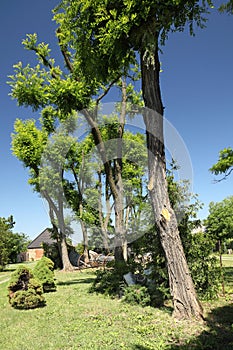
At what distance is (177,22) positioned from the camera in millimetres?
5371

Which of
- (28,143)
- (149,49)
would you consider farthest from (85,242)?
(149,49)

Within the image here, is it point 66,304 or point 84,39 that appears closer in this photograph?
point 84,39

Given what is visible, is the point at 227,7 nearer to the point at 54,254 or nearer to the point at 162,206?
the point at 162,206

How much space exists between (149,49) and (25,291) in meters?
6.75

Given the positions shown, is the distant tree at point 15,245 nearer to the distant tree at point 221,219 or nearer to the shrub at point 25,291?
the shrub at point 25,291

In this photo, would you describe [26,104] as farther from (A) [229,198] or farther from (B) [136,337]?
(A) [229,198]

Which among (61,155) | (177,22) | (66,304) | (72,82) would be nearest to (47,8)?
(72,82)

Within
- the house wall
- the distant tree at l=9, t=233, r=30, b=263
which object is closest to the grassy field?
the distant tree at l=9, t=233, r=30, b=263

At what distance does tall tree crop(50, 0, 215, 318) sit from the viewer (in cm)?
511

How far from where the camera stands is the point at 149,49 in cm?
532

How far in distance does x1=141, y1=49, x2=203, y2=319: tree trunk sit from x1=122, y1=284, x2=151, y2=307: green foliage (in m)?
1.35

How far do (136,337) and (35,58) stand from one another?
10.1 m

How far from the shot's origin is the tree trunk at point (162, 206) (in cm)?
535

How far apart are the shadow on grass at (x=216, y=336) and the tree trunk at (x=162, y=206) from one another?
1.21ft
